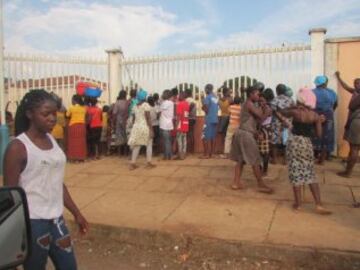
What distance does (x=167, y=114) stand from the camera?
1055cm

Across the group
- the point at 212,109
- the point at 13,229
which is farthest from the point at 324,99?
the point at 13,229

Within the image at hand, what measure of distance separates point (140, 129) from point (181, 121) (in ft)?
3.88

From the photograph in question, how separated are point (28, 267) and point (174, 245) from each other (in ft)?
9.45

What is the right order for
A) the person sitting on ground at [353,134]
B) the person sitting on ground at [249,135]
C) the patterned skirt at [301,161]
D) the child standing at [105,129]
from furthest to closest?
the child standing at [105,129]
the person sitting on ground at [353,134]
the person sitting on ground at [249,135]
the patterned skirt at [301,161]

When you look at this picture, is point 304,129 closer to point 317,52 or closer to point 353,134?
point 353,134

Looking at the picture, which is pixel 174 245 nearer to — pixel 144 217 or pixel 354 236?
pixel 144 217

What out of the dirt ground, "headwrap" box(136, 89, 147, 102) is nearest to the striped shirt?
"headwrap" box(136, 89, 147, 102)

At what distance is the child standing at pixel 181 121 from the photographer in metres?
10.6

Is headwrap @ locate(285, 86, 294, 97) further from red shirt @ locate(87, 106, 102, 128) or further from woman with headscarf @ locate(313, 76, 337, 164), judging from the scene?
red shirt @ locate(87, 106, 102, 128)

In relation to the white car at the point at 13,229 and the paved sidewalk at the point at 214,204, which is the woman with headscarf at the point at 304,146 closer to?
the paved sidewalk at the point at 214,204

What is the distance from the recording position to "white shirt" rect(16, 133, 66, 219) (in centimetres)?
323

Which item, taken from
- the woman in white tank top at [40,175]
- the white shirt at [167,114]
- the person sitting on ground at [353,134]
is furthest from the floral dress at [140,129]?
the woman in white tank top at [40,175]

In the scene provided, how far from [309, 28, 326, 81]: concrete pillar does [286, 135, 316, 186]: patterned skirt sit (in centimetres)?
414

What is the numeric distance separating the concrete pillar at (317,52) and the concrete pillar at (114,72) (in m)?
4.80
